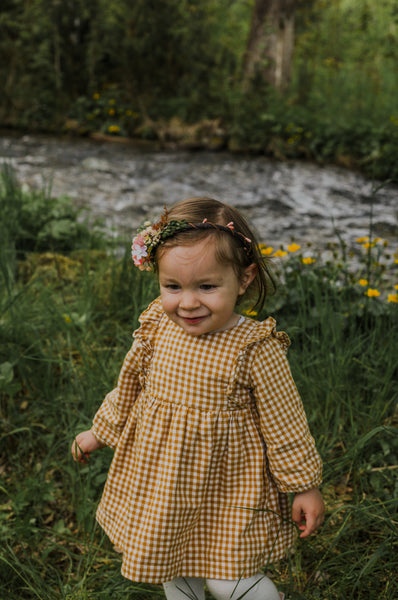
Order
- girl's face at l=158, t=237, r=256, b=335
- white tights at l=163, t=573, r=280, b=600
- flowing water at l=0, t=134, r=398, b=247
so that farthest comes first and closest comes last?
flowing water at l=0, t=134, r=398, b=247 < white tights at l=163, t=573, r=280, b=600 < girl's face at l=158, t=237, r=256, b=335

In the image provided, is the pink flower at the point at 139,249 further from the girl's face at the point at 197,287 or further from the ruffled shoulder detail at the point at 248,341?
the ruffled shoulder detail at the point at 248,341

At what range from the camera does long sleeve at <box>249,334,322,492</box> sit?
1396 millimetres

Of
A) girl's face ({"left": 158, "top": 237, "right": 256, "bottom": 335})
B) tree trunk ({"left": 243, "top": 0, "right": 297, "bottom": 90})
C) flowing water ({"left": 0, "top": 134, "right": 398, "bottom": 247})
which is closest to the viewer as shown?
girl's face ({"left": 158, "top": 237, "right": 256, "bottom": 335})

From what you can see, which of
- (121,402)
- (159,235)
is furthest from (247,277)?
(121,402)

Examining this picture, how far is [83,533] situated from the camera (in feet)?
6.38

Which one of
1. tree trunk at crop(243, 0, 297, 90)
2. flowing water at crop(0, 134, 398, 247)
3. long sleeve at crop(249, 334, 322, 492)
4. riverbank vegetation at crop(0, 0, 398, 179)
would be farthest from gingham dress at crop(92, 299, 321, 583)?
tree trunk at crop(243, 0, 297, 90)

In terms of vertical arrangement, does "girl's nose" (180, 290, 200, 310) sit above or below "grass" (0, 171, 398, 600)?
above

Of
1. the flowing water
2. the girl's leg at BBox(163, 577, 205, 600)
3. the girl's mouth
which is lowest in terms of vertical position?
the girl's leg at BBox(163, 577, 205, 600)

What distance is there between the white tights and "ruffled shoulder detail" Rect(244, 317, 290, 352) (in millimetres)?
570

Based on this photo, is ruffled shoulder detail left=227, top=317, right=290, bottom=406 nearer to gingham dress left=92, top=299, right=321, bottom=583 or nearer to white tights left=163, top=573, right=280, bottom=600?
gingham dress left=92, top=299, right=321, bottom=583

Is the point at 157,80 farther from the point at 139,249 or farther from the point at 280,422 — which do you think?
the point at 280,422

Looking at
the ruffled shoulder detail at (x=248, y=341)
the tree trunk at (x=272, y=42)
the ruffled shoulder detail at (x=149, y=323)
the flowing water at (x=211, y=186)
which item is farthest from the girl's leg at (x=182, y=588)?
the tree trunk at (x=272, y=42)

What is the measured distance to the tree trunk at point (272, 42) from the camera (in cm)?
666

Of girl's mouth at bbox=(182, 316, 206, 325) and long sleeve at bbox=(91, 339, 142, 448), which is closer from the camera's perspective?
girl's mouth at bbox=(182, 316, 206, 325)
